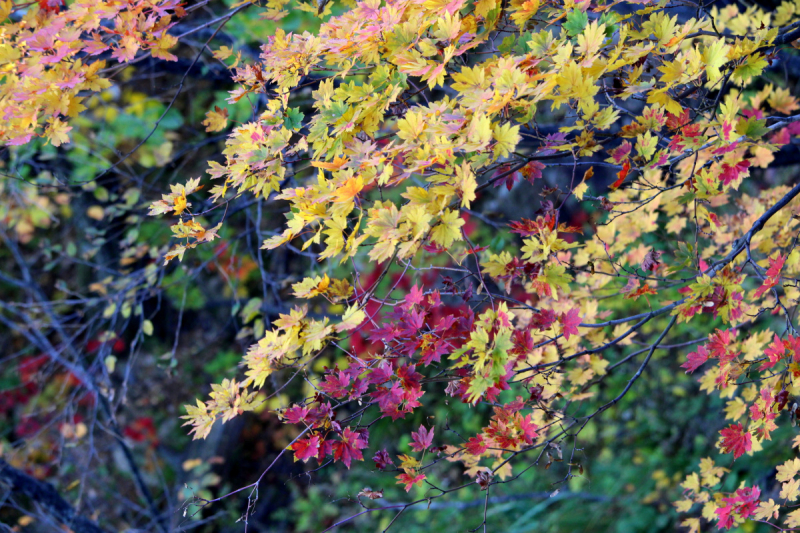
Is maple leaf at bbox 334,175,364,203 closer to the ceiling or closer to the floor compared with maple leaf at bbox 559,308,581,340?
closer to the ceiling

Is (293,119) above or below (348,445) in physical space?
above

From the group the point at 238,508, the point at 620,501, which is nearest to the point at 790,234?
the point at 620,501

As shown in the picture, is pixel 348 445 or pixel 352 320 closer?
pixel 352 320

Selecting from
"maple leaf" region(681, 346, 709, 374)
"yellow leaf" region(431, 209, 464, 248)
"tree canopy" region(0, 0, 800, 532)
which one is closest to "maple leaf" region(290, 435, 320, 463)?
"tree canopy" region(0, 0, 800, 532)

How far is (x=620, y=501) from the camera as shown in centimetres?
397

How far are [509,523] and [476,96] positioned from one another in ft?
11.9

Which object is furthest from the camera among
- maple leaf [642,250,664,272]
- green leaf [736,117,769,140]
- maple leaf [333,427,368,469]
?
maple leaf [642,250,664,272]

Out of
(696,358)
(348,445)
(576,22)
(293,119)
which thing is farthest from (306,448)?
(576,22)

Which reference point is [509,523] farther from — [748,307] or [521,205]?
[521,205]

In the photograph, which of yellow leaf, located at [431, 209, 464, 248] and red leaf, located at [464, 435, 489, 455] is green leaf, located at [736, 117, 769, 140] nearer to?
yellow leaf, located at [431, 209, 464, 248]

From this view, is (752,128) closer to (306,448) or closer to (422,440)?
(422,440)

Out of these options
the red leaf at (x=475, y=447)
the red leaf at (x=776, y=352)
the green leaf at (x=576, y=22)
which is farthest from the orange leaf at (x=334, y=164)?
the red leaf at (x=776, y=352)

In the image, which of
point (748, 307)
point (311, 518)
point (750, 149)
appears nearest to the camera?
point (748, 307)

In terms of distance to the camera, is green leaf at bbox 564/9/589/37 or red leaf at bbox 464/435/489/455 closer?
green leaf at bbox 564/9/589/37
